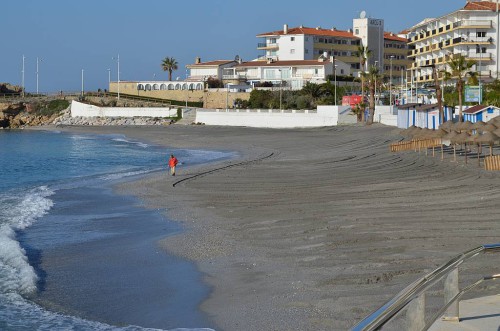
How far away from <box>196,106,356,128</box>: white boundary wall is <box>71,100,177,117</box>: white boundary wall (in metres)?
9.59

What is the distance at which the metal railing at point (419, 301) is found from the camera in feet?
14.2

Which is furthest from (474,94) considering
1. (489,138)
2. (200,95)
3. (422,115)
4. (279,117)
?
(200,95)

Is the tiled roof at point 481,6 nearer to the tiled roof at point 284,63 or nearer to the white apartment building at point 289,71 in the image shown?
the white apartment building at point 289,71

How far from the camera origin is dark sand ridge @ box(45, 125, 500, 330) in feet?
38.1

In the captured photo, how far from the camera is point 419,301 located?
506cm

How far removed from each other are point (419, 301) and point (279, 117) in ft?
252

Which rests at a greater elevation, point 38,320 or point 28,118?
point 28,118

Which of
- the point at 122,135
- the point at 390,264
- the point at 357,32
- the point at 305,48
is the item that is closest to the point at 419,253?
the point at 390,264

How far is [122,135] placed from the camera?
85188 mm

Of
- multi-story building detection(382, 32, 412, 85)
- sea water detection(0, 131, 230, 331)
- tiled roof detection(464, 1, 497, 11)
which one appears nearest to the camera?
sea water detection(0, 131, 230, 331)

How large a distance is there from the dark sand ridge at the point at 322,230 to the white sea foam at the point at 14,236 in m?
3.11

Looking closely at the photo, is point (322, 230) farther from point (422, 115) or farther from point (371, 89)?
point (371, 89)

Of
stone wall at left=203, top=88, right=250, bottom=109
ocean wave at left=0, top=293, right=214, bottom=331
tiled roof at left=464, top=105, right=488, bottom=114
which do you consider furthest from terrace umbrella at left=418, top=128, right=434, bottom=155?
stone wall at left=203, top=88, right=250, bottom=109

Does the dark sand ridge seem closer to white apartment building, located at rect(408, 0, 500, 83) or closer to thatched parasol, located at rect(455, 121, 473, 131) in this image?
thatched parasol, located at rect(455, 121, 473, 131)
